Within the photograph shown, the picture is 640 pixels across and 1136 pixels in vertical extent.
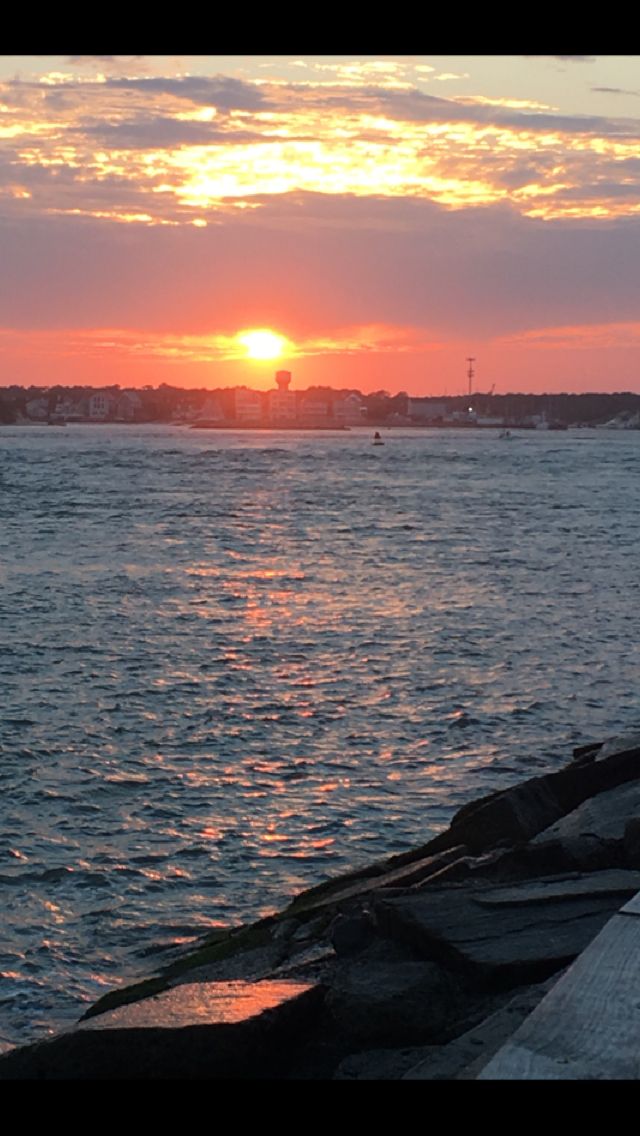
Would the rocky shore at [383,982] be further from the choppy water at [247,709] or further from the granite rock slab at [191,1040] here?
the choppy water at [247,709]

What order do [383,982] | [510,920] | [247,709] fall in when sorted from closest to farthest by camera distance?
[383,982] → [510,920] → [247,709]

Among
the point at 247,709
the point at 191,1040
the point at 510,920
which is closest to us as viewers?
the point at 191,1040

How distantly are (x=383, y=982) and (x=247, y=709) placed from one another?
1002cm

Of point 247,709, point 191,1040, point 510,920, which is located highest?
point 510,920

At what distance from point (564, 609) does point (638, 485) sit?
57070mm

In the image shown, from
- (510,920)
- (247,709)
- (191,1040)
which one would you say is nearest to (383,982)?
(510,920)

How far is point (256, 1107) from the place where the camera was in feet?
8.43

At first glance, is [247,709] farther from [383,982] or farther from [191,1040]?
[191,1040]

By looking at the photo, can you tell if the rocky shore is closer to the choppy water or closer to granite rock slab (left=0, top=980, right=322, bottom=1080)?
granite rock slab (left=0, top=980, right=322, bottom=1080)

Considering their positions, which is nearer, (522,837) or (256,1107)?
(256,1107)

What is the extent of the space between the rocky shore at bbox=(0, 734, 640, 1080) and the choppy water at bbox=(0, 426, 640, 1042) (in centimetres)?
155

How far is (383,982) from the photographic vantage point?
17.4ft

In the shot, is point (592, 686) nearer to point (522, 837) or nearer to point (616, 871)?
point (522, 837)
